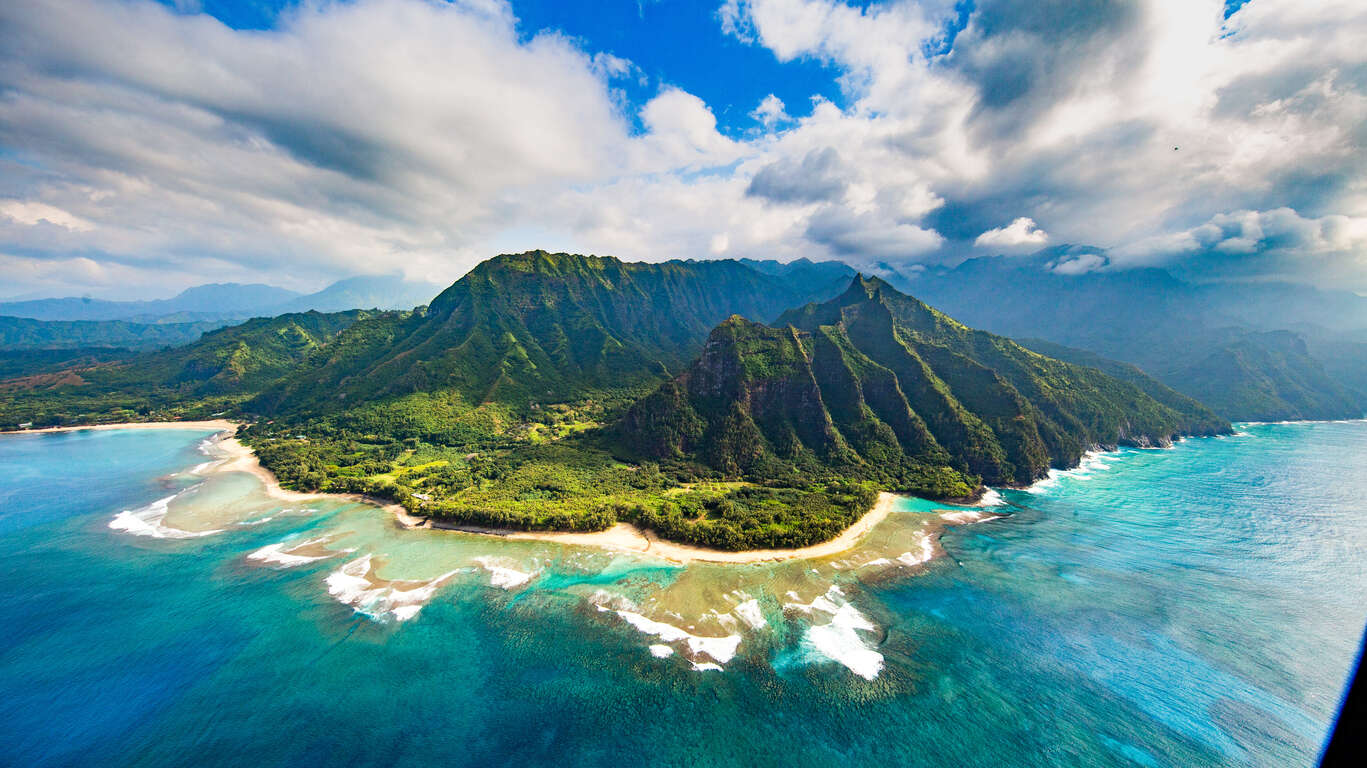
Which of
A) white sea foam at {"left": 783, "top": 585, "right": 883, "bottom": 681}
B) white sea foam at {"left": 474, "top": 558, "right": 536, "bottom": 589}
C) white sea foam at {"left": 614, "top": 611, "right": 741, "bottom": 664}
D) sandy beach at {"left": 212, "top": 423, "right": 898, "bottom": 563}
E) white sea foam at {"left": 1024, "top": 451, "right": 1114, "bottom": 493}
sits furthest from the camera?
white sea foam at {"left": 1024, "top": 451, "right": 1114, "bottom": 493}

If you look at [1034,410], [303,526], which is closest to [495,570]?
[303,526]

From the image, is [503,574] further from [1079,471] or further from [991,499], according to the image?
[1079,471]

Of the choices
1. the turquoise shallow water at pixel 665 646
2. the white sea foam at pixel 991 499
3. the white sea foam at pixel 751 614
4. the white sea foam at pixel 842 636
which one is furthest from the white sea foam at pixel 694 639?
the white sea foam at pixel 991 499

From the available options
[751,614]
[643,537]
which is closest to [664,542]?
[643,537]

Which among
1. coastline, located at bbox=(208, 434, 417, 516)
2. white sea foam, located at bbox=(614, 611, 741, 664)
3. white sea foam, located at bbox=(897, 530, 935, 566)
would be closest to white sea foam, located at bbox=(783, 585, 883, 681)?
white sea foam, located at bbox=(614, 611, 741, 664)

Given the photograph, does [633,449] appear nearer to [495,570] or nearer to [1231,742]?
[495,570]

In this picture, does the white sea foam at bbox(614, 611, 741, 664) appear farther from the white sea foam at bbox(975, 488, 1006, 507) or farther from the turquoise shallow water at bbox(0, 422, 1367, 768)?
the white sea foam at bbox(975, 488, 1006, 507)

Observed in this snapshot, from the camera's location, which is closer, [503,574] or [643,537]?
[503,574]

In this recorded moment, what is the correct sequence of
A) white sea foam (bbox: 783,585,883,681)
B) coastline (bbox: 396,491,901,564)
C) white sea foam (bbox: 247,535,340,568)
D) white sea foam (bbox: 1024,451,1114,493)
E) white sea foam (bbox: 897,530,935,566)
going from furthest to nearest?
1. white sea foam (bbox: 1024,451,1114,493)
2. coastline (bbox: 396,491,901,564)
3. white sea foam (bbox: 897,530,935,566)
4. white sea foam (bbox: 247,535,340,568)
5. white sea foam (bbox: 783,585,883,681)
